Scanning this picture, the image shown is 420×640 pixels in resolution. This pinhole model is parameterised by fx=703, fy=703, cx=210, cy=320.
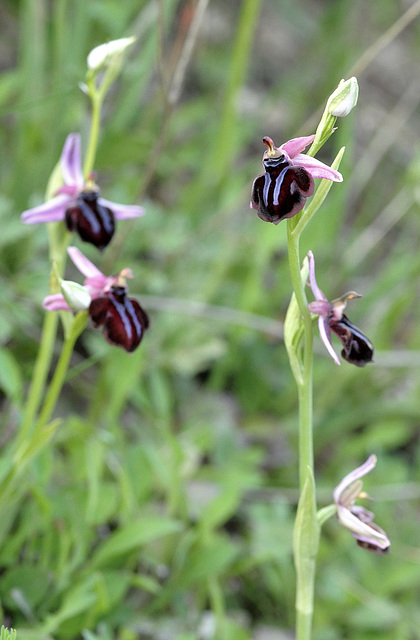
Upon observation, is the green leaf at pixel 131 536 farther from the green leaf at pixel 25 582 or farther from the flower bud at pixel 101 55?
the flower bud at pixel 101 55

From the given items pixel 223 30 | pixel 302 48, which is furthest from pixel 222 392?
pixel 302 48

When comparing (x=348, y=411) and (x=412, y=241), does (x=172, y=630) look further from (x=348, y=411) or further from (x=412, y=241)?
(x=412, y=241)

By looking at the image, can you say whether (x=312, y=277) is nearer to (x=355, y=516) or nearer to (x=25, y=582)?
(x=355, y=516)

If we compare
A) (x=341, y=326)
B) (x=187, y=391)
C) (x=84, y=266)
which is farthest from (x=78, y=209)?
(x=187, y=391)

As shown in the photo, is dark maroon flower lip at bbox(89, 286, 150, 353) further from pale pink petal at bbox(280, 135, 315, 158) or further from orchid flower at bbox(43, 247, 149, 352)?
pale pink petal at bbox(280, 135, 315, 158)

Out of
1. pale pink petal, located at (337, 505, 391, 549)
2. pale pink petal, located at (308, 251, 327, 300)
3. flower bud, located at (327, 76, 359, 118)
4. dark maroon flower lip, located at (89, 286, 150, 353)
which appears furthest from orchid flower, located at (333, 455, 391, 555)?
flower bud, located at (327, 76, 359, 118)

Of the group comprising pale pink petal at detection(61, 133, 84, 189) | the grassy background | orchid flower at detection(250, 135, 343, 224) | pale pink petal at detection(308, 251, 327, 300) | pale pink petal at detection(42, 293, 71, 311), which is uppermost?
orchid flower at detection(250, 135, 343, 224)

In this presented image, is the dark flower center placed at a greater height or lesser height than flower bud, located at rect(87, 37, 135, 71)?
lesser
